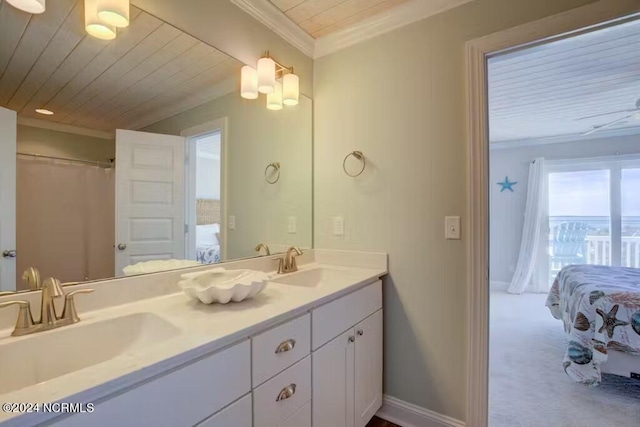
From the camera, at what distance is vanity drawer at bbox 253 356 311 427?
3.17 feet

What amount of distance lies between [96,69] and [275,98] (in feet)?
3.08

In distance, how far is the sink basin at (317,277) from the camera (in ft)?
5.31

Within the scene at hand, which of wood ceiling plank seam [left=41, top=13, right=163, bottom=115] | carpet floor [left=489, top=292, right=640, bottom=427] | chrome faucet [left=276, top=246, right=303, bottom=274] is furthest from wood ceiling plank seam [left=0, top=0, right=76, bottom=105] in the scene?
carpet floor [left=489, top=292, right=640, bottom=427]

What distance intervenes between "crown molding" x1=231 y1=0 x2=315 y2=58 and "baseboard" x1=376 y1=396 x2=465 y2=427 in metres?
2.22

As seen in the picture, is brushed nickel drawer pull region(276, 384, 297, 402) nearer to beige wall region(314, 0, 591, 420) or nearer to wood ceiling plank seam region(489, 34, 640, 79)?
beige wall region(314, 0, 591, 420)

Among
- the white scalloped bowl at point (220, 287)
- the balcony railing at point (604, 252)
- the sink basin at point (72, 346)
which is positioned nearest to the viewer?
the sink basin at point (72, 346)

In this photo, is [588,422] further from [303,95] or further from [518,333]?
[303,95]

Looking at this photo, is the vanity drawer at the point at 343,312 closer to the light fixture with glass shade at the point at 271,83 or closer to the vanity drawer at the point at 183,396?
the vanity drawer at the point at 183,396

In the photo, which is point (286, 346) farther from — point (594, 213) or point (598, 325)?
point (594, 213)

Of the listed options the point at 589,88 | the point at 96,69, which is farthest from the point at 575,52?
the point at 96,69

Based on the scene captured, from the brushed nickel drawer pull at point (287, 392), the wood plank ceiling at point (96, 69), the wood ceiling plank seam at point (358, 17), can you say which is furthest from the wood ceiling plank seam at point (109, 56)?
the brushed nickel drawer pull at point (287, 392)

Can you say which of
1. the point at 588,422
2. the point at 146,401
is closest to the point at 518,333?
the point at 588,422

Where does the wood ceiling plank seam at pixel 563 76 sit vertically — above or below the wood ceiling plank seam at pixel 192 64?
above

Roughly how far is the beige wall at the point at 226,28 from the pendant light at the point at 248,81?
0.04 metres
